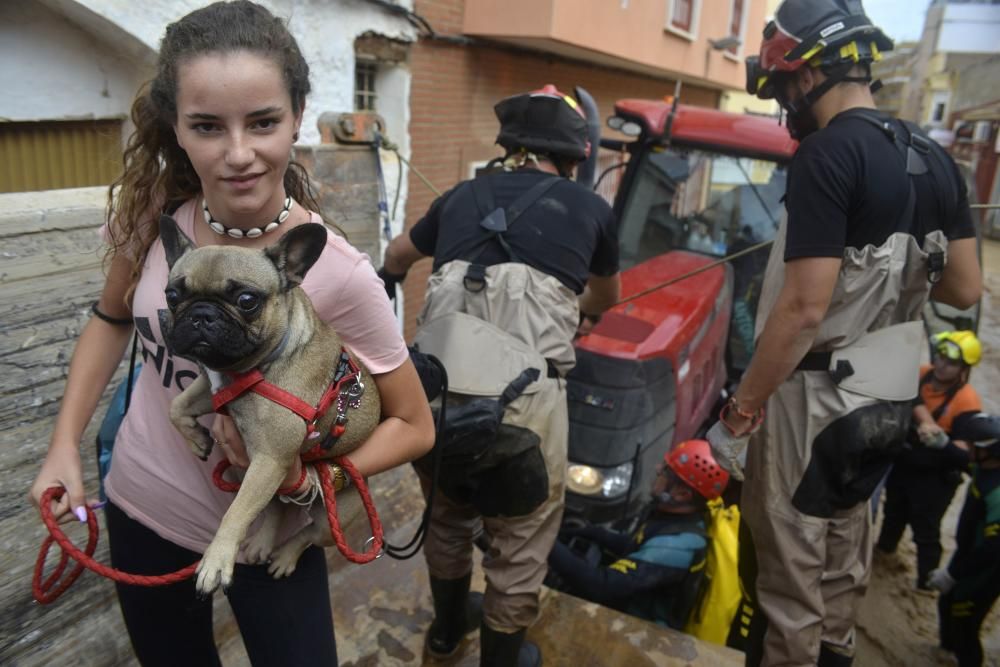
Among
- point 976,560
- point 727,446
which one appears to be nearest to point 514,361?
point 727,446

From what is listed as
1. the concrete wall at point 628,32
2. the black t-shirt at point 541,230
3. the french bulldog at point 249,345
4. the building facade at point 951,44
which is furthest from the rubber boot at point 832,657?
the building facade at point 951,44

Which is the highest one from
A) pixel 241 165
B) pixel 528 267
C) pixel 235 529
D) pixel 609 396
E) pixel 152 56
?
pixel 152 56

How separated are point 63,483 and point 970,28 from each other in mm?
38959

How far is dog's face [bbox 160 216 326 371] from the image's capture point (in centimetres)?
121

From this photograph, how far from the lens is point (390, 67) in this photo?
19.9 feet

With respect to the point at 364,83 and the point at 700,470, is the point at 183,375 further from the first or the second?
the point at 364,83

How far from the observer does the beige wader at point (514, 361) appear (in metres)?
2.27

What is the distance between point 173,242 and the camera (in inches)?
54.0

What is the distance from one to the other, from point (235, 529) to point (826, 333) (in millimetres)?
1893

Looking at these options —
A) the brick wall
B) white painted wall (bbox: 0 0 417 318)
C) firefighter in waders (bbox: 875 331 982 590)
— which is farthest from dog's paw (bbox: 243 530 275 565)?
the brick wall

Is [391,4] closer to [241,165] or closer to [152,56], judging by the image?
[152,56]

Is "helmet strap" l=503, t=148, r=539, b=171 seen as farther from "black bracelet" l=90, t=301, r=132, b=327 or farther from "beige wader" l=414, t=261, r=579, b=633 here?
"black bracelet" l=90, t=301, r=132, b=327

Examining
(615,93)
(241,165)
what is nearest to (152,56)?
(241,165)

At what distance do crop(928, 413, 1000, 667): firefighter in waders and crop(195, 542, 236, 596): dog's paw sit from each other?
362 cm
